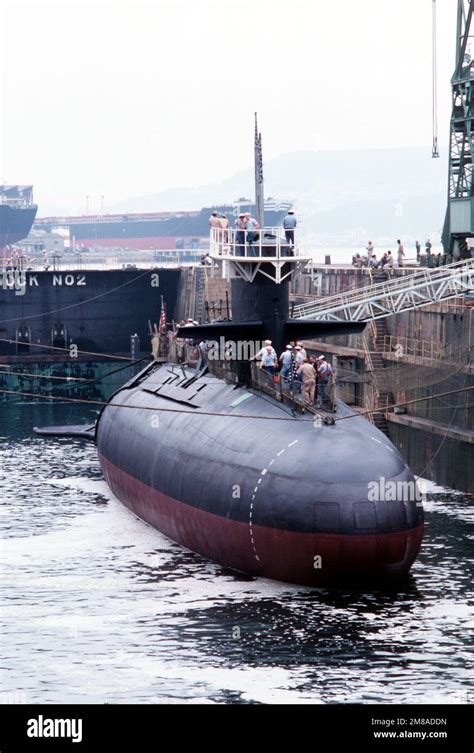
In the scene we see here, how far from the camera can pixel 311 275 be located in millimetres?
80438

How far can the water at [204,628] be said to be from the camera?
30.0m

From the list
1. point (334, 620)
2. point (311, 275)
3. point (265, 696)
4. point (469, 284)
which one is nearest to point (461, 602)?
point (334, 620)

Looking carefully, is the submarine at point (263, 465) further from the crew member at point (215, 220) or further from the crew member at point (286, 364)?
the crew member at point (215, 220)

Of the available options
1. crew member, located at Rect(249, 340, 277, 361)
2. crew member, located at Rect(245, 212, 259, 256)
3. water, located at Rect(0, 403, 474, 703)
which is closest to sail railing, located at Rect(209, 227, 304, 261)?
crew member, located at Rect(245, 212, 259, 256)

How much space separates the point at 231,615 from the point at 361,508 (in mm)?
4611

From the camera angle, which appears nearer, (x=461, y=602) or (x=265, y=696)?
(x=265, y=696)

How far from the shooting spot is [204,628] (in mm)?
34188

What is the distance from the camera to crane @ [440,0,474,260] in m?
75.2

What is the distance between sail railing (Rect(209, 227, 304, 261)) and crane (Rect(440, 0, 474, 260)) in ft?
114

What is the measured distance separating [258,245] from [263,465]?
28.9ft

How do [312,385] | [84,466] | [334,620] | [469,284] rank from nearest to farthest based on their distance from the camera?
[334,620] → [312,385] → [469,284] → [84,466]

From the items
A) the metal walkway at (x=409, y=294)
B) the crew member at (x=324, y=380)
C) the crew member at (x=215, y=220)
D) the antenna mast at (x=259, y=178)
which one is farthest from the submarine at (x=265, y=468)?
the metal walkway at (x=409, y=294)
